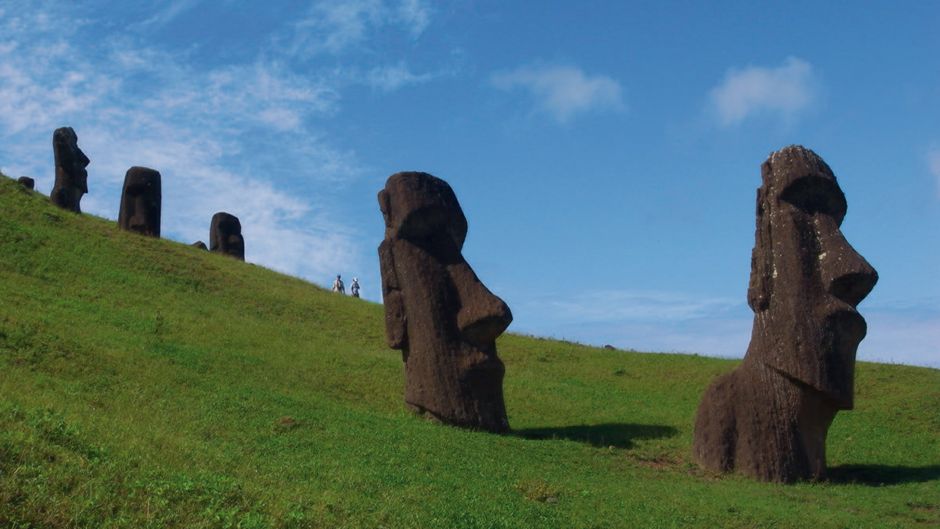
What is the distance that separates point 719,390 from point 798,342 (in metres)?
1.53

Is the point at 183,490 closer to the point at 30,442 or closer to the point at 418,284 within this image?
the point at 30,442

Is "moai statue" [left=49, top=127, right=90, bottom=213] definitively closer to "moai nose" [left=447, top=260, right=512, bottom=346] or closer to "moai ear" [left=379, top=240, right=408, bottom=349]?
"moai ear" [left=379, top=240, right=408, bottom=349]

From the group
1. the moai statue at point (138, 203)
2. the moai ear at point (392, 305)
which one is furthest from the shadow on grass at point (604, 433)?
the moai statue at point (138, 203)

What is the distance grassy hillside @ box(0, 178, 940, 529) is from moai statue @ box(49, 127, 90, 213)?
6.53 metres

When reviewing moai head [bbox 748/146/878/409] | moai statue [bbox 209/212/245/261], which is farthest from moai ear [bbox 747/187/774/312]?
moai statue [bbox 209/212/245/261]

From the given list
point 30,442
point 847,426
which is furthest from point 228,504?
point 847,426

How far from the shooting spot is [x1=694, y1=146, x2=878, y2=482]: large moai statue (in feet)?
53.5

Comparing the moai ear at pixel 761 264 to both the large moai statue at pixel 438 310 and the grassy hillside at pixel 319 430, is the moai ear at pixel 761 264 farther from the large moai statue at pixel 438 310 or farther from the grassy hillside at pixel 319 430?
the large moai statue at pixel 438 310

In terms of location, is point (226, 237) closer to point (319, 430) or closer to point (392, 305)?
point (392, 305)

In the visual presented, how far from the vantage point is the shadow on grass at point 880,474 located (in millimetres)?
16734

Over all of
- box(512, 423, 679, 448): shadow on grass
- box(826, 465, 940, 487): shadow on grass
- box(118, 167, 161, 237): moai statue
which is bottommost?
box(826, 465, 940, 487): shadow on grass

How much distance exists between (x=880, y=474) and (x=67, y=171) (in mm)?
31527

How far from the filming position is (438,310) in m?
19.2

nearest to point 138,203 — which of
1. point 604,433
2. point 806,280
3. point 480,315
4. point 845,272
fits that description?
point 480,315
